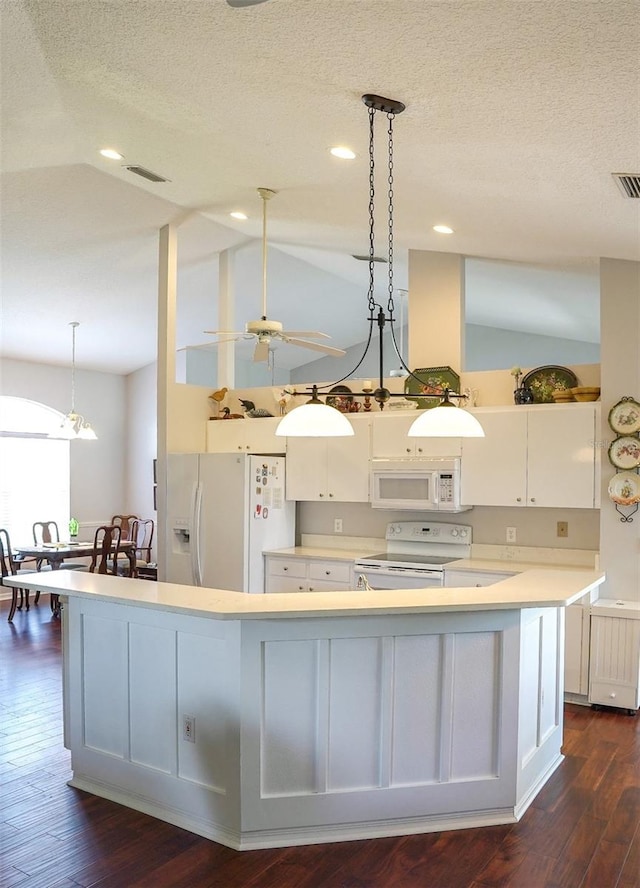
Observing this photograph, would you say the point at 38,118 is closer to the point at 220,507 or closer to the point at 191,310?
the point at 220,507

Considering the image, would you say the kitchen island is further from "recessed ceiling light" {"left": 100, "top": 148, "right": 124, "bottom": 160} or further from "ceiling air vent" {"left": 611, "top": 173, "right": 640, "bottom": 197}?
"recessed ceiling light" {"left": 100, "top": 148, "right": 124, "bottom": 160}

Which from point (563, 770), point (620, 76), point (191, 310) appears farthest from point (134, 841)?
point (191, 310)

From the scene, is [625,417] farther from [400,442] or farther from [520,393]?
[400,442]

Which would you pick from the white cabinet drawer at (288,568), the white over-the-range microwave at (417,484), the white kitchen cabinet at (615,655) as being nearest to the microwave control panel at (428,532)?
the white over-the-range microwave at (417,484)

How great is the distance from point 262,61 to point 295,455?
3671 mm

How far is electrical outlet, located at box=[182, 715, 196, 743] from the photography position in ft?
9.66

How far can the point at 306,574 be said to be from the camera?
5.59 metres

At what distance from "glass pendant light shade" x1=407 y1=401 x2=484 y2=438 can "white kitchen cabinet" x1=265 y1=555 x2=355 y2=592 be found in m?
2.37

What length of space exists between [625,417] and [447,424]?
1.88 metres

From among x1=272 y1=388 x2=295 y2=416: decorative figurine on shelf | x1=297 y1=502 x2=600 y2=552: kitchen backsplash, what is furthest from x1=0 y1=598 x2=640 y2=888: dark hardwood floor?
x1=272 y1=388 x2=295 y2=416: decorative figurine on shelf

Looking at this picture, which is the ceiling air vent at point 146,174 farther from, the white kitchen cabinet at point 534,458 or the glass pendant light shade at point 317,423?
the white kitchen cabinet at point 534,458

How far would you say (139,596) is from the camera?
3.06 meters

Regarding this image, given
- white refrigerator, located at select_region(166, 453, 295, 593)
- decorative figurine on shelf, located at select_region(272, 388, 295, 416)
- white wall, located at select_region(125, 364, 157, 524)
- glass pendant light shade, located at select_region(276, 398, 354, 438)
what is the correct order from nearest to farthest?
glass pendant light shade, located at select_region(276, 398, 354, 438) → white refrigerator, located at select_region(166, 453, 295, 593) → decorative figurine on shelf, located at select_region(272, 388, 295, 416) → white wall, located at select_region(125, 364, 157, 524)

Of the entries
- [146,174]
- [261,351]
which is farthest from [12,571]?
[146,174]
